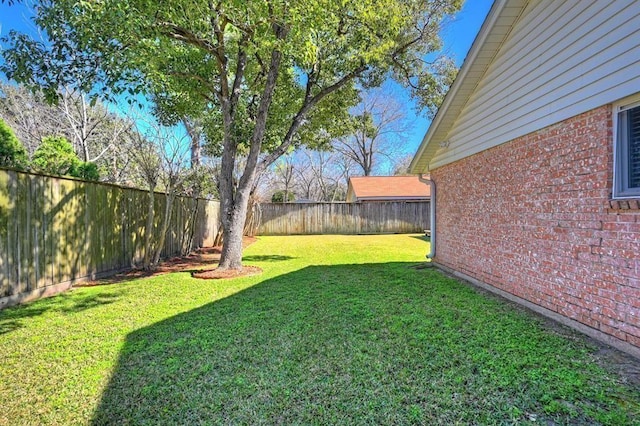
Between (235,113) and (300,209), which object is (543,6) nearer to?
(235,113)

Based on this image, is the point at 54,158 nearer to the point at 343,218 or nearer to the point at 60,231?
the point at 60,231

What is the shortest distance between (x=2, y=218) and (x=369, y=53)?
24.2 feet

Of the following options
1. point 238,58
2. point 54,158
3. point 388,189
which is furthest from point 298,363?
Result: point 388,189

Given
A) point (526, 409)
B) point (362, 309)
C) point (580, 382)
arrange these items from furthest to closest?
point (362, 309) → point (580, 382) → point (526, 409)

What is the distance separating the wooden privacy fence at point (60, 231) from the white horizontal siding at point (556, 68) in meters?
7.29

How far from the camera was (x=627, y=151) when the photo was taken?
132 inches

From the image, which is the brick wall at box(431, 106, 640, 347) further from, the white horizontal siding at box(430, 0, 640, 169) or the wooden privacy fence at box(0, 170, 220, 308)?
the wooden privacy fence at box(0, 170, 220, 308)

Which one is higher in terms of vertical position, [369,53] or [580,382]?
[369,53]

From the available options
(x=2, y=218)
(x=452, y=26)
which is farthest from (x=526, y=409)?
(x=452, y=26)

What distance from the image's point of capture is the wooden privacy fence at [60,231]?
4.86m

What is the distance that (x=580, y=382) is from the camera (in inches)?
109

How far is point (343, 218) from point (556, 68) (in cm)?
1523

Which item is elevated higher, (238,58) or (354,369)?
(238,58)

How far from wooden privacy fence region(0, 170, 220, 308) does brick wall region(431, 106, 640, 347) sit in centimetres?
722
